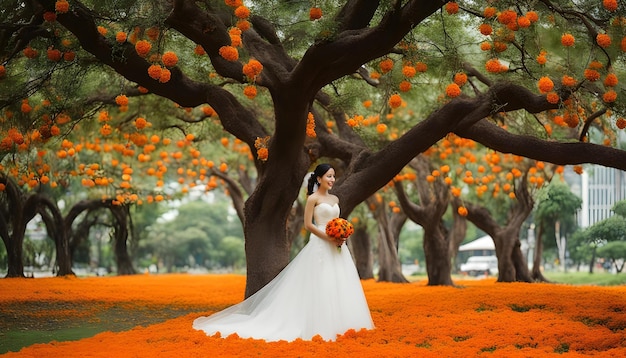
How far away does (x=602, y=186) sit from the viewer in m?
48.8

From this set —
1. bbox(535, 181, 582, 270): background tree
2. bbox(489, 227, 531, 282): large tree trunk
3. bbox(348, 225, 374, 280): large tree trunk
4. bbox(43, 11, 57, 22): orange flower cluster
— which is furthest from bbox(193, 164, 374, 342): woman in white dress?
bbox(348, 225, 374, 280): large tree trunk

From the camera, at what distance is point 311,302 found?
915cm

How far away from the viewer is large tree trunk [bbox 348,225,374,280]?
2817 centimetres

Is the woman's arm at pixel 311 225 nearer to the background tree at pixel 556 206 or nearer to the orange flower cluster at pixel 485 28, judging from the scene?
the orange flower cluster at pixel 485 28

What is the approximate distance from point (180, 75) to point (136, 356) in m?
5.06

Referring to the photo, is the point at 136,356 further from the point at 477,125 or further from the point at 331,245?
the point at 477,125

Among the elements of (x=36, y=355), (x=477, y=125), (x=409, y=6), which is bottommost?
(x=36, y=355)

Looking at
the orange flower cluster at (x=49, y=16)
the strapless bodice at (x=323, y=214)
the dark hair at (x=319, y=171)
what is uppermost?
the orange flower cluster at (x=49, y=16)

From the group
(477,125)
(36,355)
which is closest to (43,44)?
(36,355)

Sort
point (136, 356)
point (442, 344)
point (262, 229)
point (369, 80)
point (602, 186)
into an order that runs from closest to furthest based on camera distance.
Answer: point (136, 356) → point (442, 344) → point (262, 229) → point (369, 80) → point (602, 186)

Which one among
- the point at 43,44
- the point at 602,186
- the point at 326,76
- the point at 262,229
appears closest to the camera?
the point at 326,76

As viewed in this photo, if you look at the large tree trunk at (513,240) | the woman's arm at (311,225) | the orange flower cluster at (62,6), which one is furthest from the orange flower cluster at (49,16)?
the large tree trunk at (513,240)

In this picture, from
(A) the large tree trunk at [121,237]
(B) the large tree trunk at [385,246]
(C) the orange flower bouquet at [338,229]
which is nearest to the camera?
(C) the orange flower bouquet at [338,229]

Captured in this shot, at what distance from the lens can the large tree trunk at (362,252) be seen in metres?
28.2
